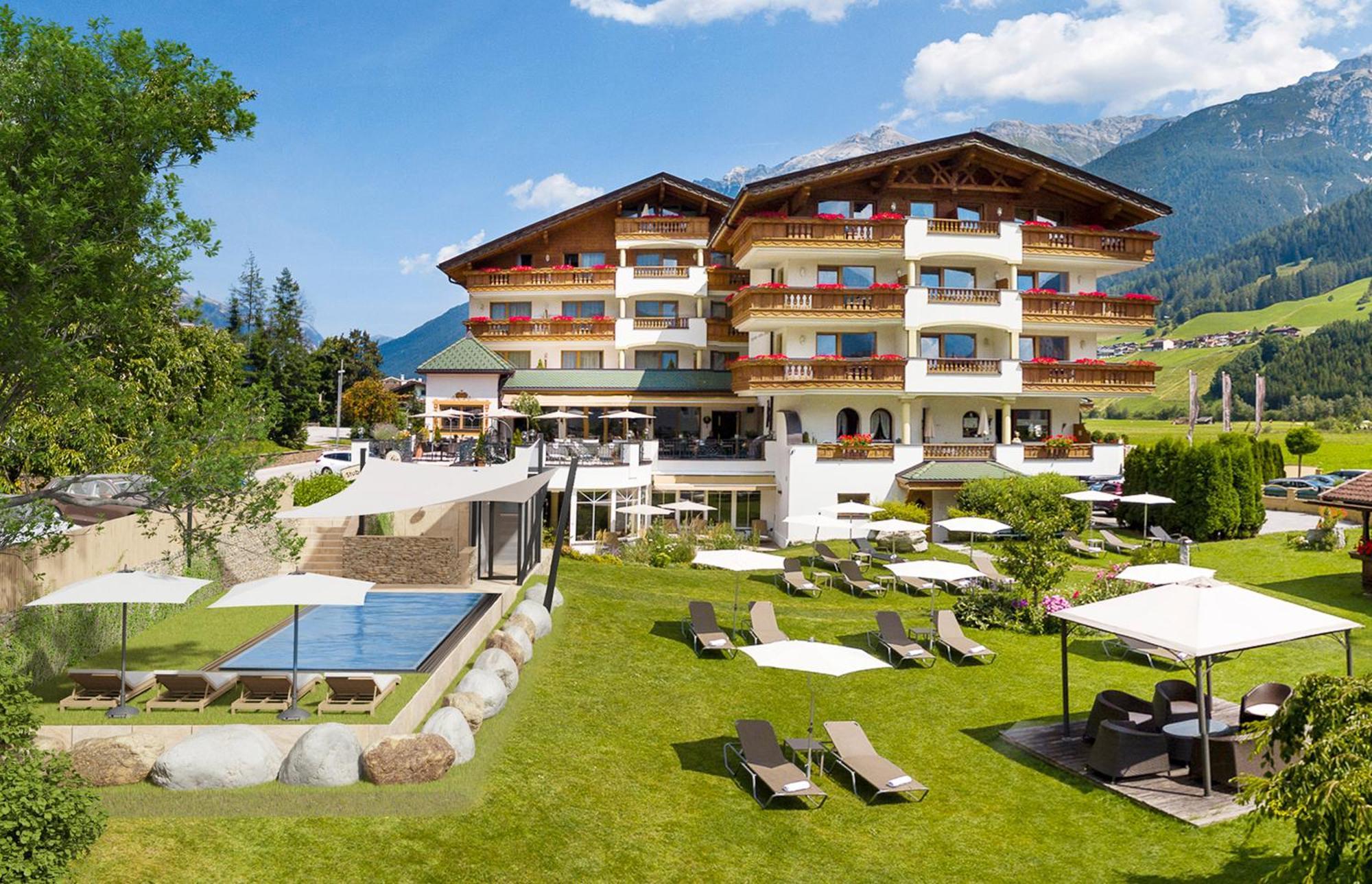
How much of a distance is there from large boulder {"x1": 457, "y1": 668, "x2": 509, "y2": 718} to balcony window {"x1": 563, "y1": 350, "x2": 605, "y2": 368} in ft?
109

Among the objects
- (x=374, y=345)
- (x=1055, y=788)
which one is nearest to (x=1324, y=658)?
(x=1055, y=788)

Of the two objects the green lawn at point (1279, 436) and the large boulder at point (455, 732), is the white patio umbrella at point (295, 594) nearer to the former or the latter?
the large boulder at point (455, 732)

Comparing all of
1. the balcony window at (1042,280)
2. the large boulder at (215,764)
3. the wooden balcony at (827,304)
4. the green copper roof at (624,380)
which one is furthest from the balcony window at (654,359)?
the large boulder at (215,764)

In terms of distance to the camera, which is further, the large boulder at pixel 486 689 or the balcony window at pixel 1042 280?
the balcony window at pixel 1042 280

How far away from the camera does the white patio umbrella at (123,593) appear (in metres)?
13.2

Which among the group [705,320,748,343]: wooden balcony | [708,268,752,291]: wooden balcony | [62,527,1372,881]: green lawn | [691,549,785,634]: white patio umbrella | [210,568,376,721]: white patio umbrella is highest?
[708,268,752,291]: wooden balcony

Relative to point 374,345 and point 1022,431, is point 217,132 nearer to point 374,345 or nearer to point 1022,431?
point 1022,431

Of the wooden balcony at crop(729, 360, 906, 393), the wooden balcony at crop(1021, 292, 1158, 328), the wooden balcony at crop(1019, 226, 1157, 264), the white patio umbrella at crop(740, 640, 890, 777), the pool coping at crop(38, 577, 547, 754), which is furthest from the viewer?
the wooden balcony at crop(1019, 226, 1157, 264)

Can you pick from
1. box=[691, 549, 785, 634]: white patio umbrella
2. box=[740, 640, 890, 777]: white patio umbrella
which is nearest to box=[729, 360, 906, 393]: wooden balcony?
box=[691, 549, 785, 634]: white patio umbrella

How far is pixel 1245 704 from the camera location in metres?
12.8

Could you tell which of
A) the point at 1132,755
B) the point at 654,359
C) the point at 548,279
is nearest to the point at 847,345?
the point at 654,359

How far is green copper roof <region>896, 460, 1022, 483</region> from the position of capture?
1417 inches

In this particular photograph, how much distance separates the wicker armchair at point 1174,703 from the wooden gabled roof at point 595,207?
3423cm

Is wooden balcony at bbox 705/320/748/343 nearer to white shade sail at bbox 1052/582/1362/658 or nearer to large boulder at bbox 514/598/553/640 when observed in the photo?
large boulder at bbox 514/598/553/640
